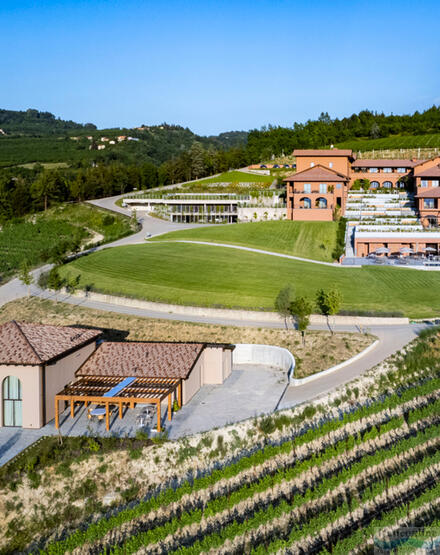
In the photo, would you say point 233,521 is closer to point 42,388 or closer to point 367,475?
point 367,475

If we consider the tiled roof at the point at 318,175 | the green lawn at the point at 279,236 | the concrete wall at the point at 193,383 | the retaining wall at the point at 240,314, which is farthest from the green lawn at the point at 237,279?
the tiled roof at the point at 318,175

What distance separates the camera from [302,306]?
105 ft

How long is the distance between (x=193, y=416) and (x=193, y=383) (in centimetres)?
296

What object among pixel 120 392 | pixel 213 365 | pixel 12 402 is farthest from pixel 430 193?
pixel 12 402

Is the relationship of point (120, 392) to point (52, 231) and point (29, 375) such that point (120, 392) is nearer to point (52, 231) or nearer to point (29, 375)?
point (29, 375)

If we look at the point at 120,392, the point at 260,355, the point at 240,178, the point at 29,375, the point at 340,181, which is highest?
the point at 240,178

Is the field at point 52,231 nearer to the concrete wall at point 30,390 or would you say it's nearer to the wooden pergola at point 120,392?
the wooden pergola at point 120,392

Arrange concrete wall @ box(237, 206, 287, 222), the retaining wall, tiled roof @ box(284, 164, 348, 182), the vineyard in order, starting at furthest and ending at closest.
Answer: concrete wall @ box(237, 206, 287, 222) → tiled roof @ box(284, 164, 348, 182) → the retaining wall → the vineyard

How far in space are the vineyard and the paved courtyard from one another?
8.79ft

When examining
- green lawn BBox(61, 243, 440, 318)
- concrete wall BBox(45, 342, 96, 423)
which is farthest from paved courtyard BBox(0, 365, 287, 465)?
green lawn BBox(61, 243, 440, 318)

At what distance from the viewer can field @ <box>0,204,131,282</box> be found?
2141 inches

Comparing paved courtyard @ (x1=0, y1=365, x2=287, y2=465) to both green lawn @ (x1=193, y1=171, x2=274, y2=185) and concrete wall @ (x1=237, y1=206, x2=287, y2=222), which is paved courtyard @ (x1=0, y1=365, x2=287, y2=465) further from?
green lawn @ (x1=193, y1=171, x2=274, y2=185)

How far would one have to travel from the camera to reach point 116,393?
23203 mm

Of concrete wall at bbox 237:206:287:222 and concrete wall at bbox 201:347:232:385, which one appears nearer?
concrete wall at bbox 201:347:232:385
